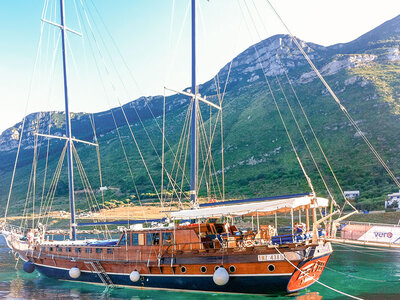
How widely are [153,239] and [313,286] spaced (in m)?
10.7

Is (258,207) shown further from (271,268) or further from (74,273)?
(74,273)

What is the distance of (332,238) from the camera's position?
18.6 meters

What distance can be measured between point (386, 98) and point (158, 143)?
86.0 m

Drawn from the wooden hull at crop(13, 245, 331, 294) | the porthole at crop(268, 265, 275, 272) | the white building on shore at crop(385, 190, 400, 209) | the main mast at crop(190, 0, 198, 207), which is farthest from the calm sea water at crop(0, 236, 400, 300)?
the white building on shore at crop(385, 190, 400, 209)

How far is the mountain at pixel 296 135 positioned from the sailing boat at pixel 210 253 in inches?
1151

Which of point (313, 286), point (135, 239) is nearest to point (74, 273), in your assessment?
point (135, 239)

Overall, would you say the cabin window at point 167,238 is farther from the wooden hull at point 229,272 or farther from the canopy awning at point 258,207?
the canopy awning at point 258,207

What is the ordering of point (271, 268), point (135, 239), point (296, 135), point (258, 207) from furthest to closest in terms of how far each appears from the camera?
point (296, 135)
point (135, 239)
point (258, 207)
point (271, 268)

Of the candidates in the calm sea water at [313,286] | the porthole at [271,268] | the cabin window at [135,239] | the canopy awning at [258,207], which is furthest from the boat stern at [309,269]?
the cabin window at [135,239]

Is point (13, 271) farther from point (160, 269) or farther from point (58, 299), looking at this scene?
point (160, 269)

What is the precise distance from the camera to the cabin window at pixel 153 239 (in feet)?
74.5

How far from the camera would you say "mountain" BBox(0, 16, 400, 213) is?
262 ft

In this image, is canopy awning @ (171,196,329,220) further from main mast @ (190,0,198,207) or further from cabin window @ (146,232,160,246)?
cabin window @ (146,232,160,246)

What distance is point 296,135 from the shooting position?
108250mm
